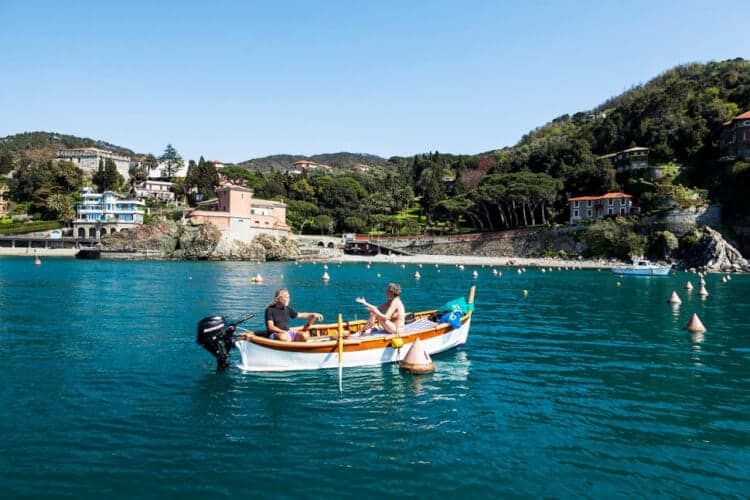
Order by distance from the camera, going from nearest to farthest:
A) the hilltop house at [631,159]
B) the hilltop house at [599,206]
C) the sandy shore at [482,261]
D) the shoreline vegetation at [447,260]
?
the sandy shore at [482,261] → the shoreline vegetation at [447,260] → the hilltop house at [599,206] → the hilltop house at [631,159]

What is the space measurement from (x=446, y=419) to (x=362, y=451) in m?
2.38

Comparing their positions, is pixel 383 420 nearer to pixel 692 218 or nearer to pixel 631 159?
pixel 692 218

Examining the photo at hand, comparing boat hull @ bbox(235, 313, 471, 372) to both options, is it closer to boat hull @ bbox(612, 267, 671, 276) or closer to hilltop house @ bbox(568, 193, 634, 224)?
boat hull @ bbox(612, 267, 671, 276)

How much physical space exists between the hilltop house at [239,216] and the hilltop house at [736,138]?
75.6 meters

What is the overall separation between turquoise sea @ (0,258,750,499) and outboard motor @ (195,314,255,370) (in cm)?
57

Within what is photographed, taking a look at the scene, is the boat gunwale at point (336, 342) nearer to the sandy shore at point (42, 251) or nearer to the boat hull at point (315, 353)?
the boat hull at point (315, 353)

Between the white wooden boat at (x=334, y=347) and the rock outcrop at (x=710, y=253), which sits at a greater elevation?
the rock outcrop at (x=710, y=253)

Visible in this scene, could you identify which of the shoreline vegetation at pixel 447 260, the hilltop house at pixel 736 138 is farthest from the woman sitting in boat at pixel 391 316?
the hilltop house at pixel 736 138

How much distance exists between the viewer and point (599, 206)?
268 ft

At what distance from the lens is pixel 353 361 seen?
14141mm

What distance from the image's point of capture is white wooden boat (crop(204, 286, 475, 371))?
1308 cm

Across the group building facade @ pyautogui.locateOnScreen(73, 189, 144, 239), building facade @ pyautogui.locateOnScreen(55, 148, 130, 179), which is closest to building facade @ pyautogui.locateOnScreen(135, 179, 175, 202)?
building facade @ pyautogui.locateOnScreen(73, 189, 144, 239)

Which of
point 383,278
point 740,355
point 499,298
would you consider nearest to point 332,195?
point 383,278

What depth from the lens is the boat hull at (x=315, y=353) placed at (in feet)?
42.9
